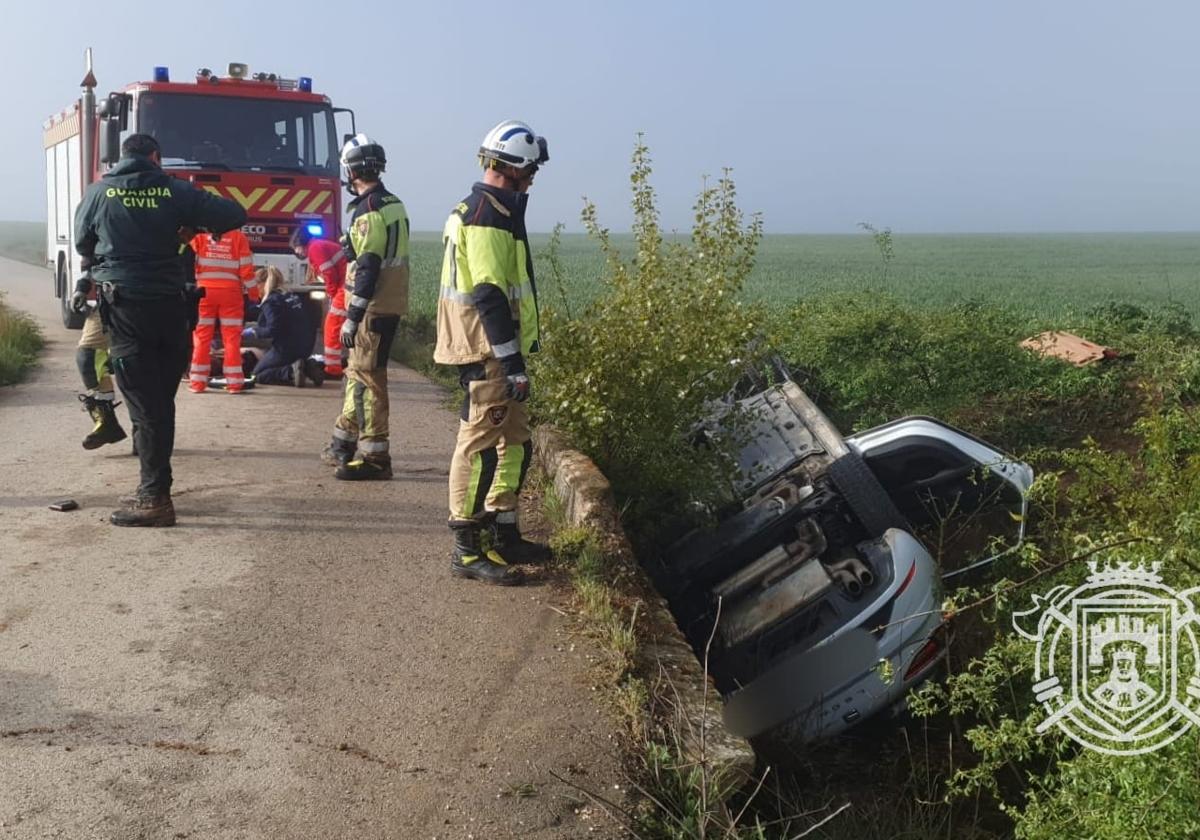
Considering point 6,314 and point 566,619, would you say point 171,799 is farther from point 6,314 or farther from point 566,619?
point 6,314

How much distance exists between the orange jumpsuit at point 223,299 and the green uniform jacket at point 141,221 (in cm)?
389

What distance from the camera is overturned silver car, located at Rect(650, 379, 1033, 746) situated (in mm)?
5965

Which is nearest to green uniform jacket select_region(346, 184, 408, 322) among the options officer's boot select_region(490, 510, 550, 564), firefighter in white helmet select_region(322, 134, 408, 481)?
firefighter in white helmet select_region(322, 134, 408, 481)

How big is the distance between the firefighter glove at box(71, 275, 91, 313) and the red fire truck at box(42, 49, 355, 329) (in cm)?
498

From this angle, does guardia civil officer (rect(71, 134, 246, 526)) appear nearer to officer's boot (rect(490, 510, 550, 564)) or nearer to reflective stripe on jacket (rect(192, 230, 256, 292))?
officer's boot (rect(490, 510, 550, 564))

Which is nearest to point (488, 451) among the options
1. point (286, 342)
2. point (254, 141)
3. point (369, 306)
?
point (369, 306)

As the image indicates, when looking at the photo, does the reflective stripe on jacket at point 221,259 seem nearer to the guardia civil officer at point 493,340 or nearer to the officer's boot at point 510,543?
the guardia civil officer at point 493,340

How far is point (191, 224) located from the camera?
6.69 m

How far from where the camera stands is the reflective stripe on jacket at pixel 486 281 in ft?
18.3

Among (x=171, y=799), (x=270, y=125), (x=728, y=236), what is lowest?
(x=171, y=799)

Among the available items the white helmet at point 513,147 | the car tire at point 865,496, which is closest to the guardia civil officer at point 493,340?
the white helmet at point 513,147

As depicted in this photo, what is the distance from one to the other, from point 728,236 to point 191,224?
3.02 metres

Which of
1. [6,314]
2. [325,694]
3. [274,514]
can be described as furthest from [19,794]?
[6,314]

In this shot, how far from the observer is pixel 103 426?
806cm
